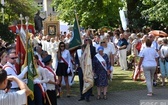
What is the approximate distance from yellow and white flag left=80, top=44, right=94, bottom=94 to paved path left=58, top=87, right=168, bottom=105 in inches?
21.0

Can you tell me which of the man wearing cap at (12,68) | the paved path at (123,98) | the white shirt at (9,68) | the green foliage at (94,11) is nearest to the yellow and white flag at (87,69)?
the paved path at (123,98)

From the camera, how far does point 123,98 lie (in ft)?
37.6

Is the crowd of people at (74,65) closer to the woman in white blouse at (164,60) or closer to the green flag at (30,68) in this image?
the woman in white blouse at (164,60)

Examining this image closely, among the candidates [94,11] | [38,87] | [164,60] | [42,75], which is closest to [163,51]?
[164,60]

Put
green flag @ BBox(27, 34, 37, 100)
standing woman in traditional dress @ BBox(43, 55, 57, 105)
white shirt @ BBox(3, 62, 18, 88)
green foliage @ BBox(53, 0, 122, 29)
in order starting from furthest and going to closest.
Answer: green foliage @ BBox(53, 0, 122, 29), standing woman in traditional dress @ BBox(43, 55, 57, 105), green flag @ BBox(27, 34, 37, 100), white shirt @ BBox(3, 62, 18, 88)

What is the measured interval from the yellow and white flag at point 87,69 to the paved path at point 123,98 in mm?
533

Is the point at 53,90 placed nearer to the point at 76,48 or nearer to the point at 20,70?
the point at 20,70

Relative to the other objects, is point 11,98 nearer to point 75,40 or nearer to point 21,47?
point 21,47

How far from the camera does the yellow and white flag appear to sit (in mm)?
10938

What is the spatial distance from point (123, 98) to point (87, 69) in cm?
152

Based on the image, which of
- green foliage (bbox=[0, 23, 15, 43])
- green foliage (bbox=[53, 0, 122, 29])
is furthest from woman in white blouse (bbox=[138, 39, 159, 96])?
green foliage (bbox=[53, 0, 122, 29])

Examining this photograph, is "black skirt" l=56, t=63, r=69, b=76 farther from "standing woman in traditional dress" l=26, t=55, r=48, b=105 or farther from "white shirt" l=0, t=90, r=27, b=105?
"white shirt" l=0, t=90, r=27, b=105

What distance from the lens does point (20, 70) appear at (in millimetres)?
8125

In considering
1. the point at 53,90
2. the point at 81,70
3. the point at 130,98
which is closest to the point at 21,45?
the point at 53,90
